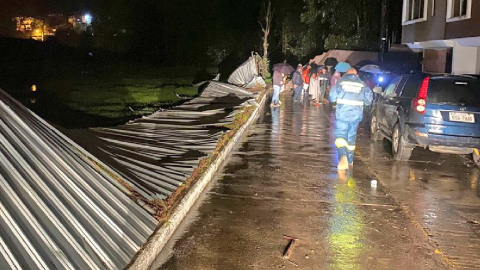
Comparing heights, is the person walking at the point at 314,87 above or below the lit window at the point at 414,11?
below

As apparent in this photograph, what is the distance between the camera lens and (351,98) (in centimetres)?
887

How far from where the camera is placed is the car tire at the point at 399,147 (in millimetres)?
9805

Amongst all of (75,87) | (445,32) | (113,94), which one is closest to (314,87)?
(445,32)

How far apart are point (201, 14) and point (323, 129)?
32.3 m

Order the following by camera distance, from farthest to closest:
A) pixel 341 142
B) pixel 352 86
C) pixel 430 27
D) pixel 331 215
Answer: pixel 430 27
pixel 341 142
pixel 352 86
pixel 331 215

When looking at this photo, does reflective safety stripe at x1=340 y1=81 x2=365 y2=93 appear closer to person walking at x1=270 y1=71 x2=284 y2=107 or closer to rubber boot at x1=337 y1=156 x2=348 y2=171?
rubber boot at x1=337 y1=156 x2=348 y2=171

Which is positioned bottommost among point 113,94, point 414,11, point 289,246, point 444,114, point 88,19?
point 289,246

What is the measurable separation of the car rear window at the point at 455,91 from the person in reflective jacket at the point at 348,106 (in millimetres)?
1241

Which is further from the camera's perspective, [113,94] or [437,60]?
[437,60]

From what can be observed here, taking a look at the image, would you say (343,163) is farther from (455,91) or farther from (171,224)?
(171,224)

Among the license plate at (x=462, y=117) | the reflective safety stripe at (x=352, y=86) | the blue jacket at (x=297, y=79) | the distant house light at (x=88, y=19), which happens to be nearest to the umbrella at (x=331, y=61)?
the blue jacket at (x=297, y=79)

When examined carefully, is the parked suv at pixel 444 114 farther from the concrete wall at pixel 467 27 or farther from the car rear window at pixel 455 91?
the concrete wall at pixel 467 27

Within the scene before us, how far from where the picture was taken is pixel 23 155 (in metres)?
4.49

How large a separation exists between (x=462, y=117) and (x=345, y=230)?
420 centimetres
